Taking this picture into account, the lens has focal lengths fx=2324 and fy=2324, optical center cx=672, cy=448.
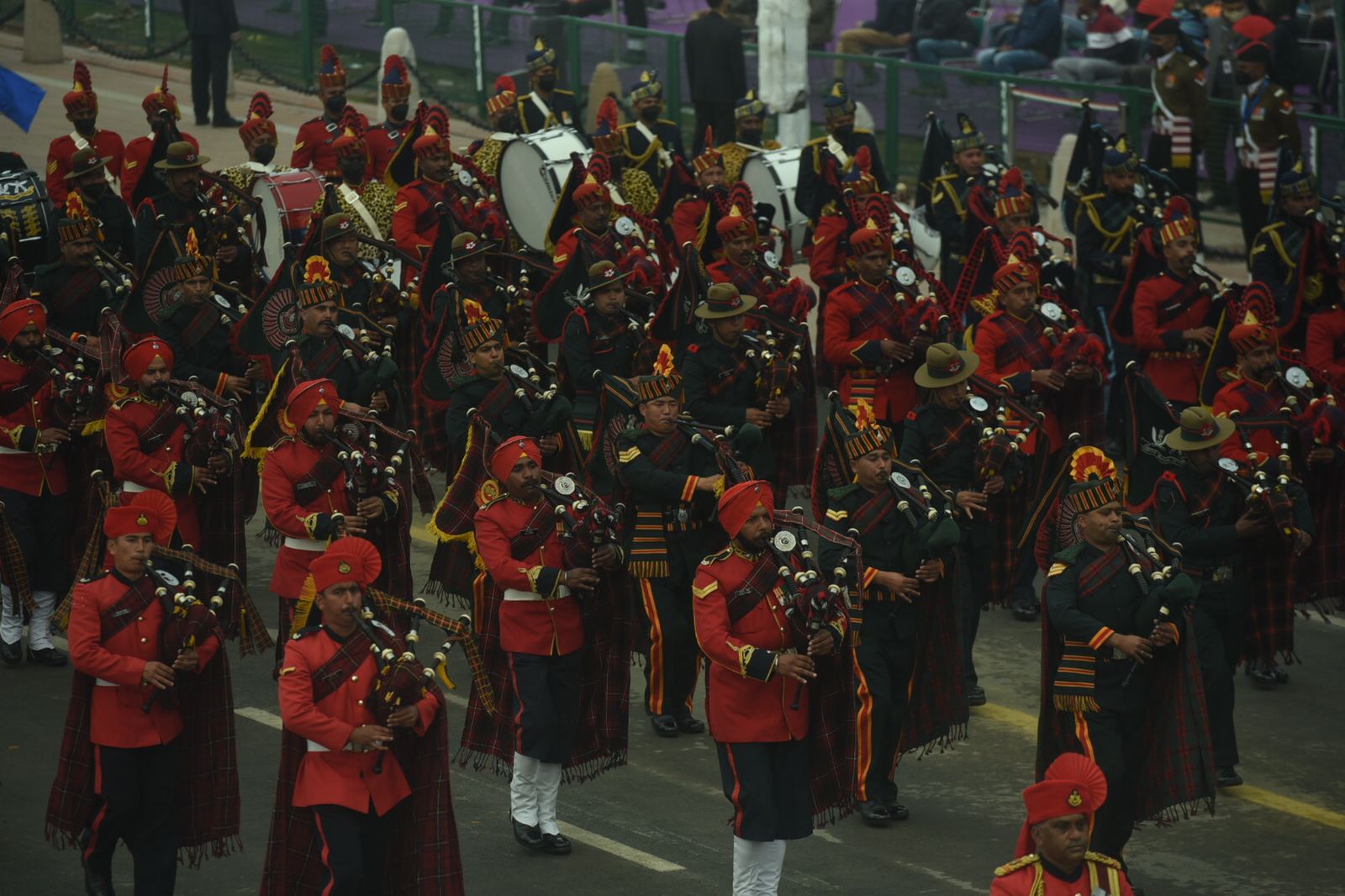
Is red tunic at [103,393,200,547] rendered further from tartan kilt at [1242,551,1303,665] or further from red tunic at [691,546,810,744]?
tartan kilt at [1242,551,1303,665]

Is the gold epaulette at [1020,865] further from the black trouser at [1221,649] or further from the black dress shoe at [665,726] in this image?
the black dress shoe at [665,726]

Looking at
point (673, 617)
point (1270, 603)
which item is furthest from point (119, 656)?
point (1270, 603)

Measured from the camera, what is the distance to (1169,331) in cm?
1598

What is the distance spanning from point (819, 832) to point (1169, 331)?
6.02 metres

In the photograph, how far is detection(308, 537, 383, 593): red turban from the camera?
945 cm

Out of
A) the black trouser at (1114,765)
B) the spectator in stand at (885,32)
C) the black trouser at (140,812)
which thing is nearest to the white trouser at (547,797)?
the black trouser at (140,812)

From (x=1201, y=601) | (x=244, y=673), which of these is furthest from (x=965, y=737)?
(x=244, y=673)

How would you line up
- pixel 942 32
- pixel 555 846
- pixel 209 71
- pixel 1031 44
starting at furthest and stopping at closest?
pixel 942 32 → pixel 209 71 → pixel 1031 44 → pixel 555 846

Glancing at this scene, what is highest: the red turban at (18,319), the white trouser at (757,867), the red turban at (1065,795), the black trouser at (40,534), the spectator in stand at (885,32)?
the spectator in stand at (885,32)

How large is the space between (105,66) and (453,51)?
5192 millimetres

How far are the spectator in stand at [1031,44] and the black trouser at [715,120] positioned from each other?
13.3ft

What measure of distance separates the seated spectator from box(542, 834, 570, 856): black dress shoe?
18.3m

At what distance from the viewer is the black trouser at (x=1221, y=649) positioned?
11.6 meters

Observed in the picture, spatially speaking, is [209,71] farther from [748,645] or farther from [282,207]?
[748,645]
